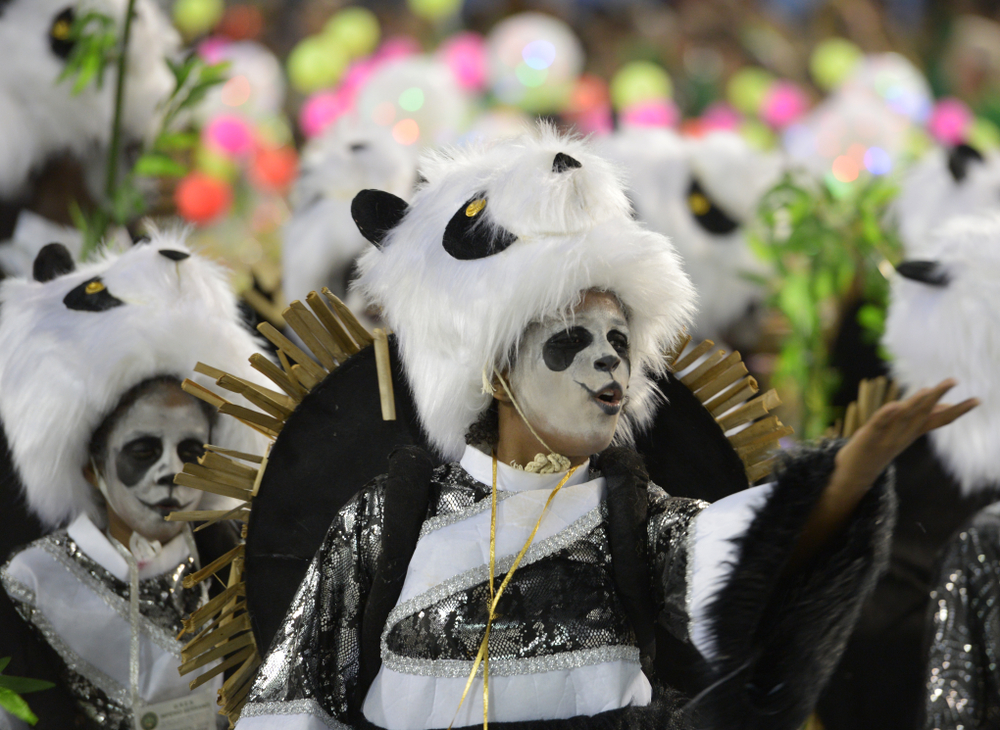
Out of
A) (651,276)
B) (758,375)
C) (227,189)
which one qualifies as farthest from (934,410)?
(227,189)

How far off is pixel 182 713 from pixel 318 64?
6.12 m

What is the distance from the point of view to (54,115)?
306cm

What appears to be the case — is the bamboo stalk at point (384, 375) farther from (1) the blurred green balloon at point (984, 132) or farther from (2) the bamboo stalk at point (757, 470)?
(1) the blurred green balloon at point (984, 132)

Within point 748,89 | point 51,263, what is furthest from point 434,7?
point 51,263

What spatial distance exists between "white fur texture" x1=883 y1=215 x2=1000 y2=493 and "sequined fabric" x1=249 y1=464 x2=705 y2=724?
950 millimetres

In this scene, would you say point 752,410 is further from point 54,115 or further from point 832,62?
point 832,62

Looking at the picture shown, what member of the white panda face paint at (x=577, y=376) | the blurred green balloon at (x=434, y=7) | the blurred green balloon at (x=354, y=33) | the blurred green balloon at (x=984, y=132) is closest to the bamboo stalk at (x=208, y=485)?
the white panda face paint at (x=577, y=376)

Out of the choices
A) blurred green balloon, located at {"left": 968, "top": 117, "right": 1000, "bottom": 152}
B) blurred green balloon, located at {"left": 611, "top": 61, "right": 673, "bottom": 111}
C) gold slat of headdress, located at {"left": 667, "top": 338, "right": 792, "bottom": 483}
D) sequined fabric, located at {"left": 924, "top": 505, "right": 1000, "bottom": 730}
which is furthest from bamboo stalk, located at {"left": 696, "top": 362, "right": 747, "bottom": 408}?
blurred green balloon, located at {"left": 611, "top": 61, "right": 673, "bottom": 111}

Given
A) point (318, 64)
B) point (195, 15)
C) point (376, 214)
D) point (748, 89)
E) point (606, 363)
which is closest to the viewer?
point (606, 363)

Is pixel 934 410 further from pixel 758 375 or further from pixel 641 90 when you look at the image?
pixel 641 90

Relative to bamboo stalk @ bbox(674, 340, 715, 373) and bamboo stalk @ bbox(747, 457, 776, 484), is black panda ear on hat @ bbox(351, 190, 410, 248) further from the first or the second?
bamboo stalk @ bbox(747, 457, 776, 484)

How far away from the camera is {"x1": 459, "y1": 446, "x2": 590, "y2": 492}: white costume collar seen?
66.6 inches

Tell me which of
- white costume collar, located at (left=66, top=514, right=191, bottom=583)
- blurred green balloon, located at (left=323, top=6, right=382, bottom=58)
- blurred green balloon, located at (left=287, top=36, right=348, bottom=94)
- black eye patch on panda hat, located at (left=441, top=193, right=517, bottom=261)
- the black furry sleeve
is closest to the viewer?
the black furry sleeve

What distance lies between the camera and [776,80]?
830 centimetres
